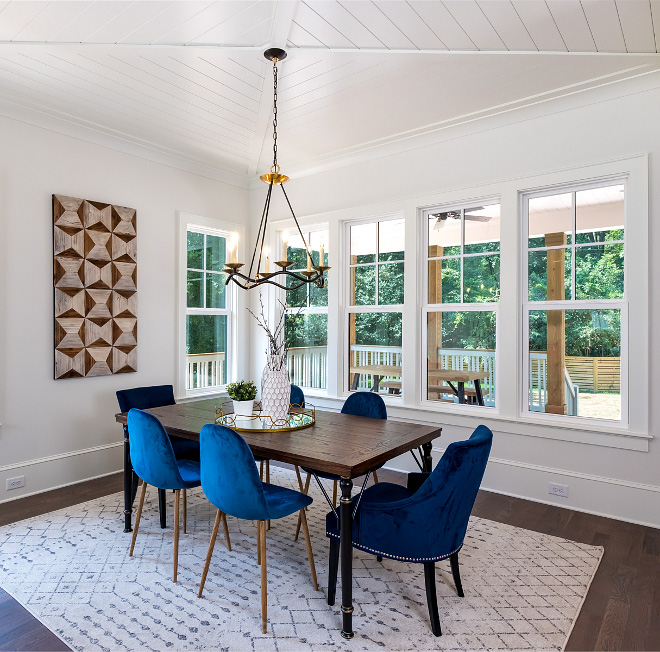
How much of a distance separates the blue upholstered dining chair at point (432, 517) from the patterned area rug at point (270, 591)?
0.30 metres

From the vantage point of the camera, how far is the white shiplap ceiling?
252 centimetres

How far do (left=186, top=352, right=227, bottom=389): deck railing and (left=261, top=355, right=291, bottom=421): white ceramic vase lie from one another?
2.22 m

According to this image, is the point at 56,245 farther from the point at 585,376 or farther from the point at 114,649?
the point at 585,376

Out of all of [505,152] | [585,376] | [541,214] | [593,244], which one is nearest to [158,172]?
[505,152]

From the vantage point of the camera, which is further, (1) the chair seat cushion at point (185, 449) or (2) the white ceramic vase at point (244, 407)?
(1) the chair seat cushion at point (185, 449)

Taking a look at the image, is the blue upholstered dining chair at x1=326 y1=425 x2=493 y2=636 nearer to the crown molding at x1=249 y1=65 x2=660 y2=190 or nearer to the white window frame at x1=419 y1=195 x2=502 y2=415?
the white window frame at x1=419 y1=195 x2=502 y2=415

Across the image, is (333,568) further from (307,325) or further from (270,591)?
(307,325)

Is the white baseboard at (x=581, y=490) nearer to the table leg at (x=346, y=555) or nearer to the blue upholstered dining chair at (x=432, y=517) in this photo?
the blue upholstered dining chair at (x=432, y=517)

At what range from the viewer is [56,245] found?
3795 millimetres

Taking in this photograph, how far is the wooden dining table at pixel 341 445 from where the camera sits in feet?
6.81

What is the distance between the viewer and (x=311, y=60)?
9.86 feet

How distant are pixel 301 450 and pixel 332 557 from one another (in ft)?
1.66

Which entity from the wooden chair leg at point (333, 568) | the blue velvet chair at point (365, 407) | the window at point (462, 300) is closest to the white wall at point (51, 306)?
the blue velvet chair at point (365, 407)

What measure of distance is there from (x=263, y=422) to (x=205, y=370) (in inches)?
95.6
